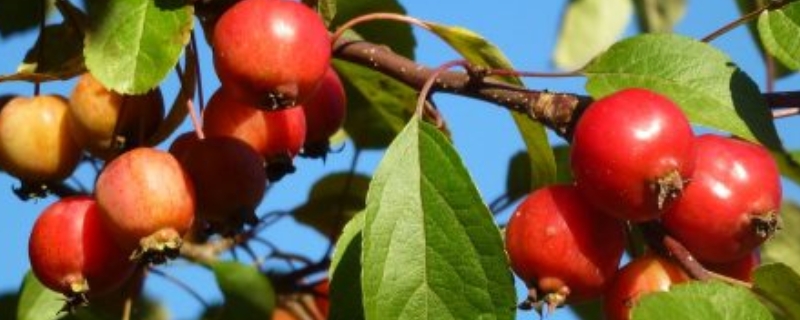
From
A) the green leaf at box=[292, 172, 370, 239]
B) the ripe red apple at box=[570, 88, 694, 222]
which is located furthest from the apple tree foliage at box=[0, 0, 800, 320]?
the green leaf at box=[292, 172, 370, 239]

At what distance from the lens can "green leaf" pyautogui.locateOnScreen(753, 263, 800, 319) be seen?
1903 millimetres

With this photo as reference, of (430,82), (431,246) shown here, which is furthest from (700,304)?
(430,82)

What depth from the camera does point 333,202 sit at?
339cm

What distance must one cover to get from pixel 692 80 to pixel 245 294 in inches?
42.8

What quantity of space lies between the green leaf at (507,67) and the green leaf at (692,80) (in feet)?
0.45

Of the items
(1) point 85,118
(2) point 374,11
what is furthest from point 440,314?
(2) point 374,11

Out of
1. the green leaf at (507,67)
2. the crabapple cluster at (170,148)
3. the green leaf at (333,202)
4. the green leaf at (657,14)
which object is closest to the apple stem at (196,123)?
the crabapple cluster at (170,148)

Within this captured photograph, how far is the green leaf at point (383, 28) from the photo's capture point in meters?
2.58

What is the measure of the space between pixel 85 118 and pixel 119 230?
23 centimetres

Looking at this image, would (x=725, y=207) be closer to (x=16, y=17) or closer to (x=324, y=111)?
(x=324, y=111)

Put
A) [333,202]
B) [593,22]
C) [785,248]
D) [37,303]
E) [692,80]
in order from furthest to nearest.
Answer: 1. [593,22]
2. [333,202]
3. [785,248]
4. [37,303]
5. [692,80]

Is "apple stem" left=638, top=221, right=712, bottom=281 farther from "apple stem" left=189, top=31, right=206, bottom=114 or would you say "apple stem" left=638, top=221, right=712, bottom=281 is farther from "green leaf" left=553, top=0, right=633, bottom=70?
"green leaf" left=553, top=0, right=633, bottom=70

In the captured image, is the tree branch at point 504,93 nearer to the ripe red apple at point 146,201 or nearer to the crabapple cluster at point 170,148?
the crabapple cluster at point 170,148

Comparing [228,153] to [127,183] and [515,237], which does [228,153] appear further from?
[515,237]
